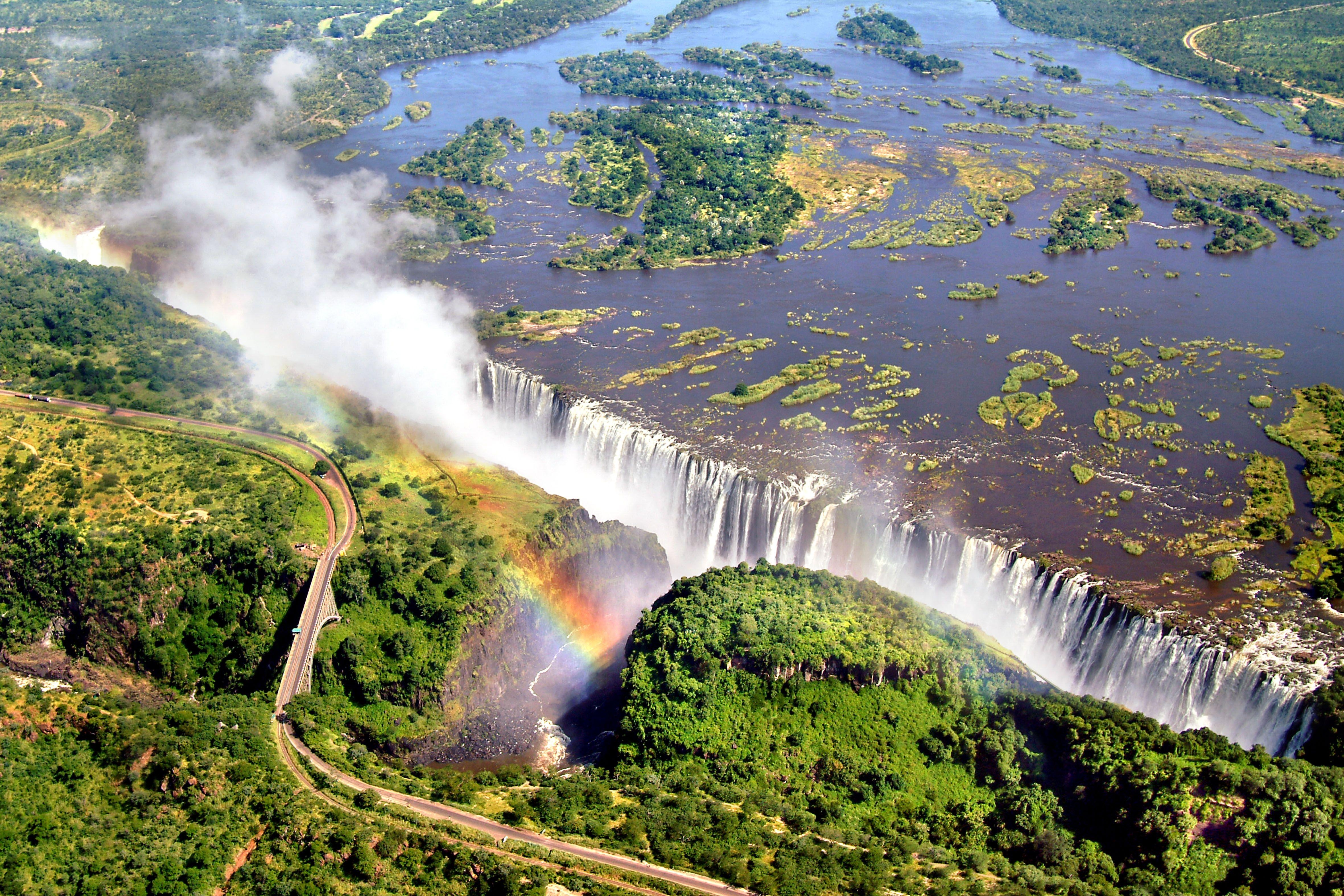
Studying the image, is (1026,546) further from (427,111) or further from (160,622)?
(427,111)

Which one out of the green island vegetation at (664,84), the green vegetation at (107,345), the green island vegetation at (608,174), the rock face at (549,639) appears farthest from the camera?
the green island vegetation at (664,84)

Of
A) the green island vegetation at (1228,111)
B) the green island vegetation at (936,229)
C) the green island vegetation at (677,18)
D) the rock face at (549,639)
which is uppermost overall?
Result: the green island vegetation at (677,18)

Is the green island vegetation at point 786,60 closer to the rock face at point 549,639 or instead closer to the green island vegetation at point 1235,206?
the green island vegetation at point 1235,206

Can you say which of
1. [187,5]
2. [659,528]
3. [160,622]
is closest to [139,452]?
[160,622]

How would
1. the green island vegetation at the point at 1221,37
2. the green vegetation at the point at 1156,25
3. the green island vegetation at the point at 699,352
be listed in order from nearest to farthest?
the green island vegetation at the point at 699,352
the green island vegetation at the point at 1221,37
the green vegetation at the point at 1156,25

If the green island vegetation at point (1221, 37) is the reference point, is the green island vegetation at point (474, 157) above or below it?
below

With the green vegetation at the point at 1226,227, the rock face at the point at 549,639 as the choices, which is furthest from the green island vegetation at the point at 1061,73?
the rock face at the point at 549,639

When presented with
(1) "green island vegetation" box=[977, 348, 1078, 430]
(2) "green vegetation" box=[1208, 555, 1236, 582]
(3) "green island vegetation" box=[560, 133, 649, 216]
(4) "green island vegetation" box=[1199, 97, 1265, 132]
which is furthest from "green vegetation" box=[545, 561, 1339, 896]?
(4) "green island vegetation" box=[1199, 97, 1265, 132]
